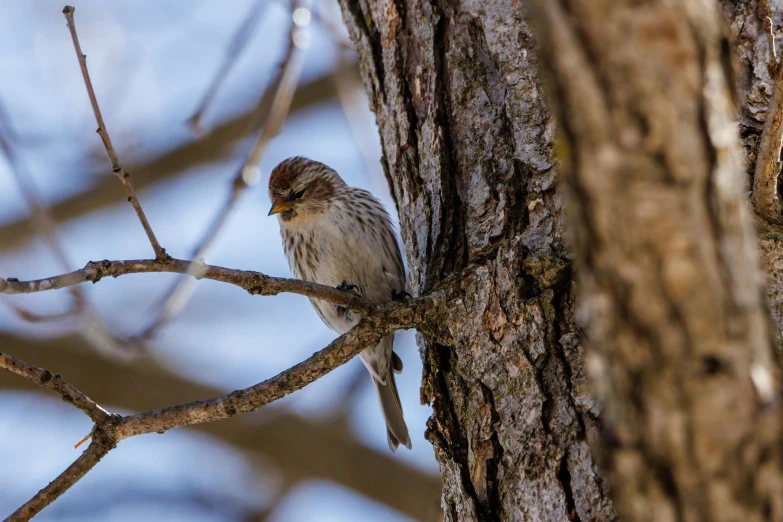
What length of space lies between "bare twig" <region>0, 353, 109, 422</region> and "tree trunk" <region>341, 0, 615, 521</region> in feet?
3.19

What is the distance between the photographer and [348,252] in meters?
4.27

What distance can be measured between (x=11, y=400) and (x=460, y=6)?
4929mm

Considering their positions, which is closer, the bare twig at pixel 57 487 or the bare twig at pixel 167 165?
the bare twig at pixel 57 487

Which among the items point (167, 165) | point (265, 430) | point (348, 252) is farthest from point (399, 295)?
point (167, 165)

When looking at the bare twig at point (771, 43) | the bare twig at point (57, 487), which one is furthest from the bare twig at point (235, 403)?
the bare twig at point (771, 43)

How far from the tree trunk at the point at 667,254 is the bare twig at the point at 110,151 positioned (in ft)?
3.80

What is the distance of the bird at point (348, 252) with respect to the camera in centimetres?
424

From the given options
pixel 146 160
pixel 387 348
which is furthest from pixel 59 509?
pixel 387 348

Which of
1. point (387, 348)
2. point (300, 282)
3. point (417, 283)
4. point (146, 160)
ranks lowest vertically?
point (300, 282)

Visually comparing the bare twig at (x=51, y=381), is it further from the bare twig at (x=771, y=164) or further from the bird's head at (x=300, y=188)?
the bird's head at (x=300, y=188)

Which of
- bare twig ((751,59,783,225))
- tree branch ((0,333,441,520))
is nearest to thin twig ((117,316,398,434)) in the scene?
bare twig ((751,59,783,225))

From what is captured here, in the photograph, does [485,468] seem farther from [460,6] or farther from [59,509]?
[59,509]

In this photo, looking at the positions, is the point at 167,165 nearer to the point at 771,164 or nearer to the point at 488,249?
the point at 488,249

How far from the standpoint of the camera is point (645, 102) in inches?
41.5
